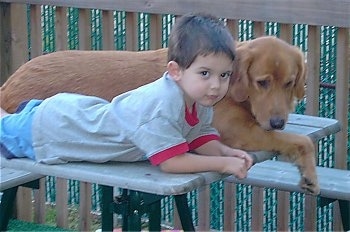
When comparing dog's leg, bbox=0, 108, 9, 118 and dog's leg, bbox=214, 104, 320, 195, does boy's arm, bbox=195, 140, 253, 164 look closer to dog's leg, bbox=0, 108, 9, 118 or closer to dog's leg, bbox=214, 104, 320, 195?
dog's leg, bbox=214, 104, 320, 195

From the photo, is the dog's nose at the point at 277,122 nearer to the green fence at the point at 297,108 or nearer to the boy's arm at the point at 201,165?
the boy's arm at the point at 201,165

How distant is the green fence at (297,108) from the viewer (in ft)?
14.9

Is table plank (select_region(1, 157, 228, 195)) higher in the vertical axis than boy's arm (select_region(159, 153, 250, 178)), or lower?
lower

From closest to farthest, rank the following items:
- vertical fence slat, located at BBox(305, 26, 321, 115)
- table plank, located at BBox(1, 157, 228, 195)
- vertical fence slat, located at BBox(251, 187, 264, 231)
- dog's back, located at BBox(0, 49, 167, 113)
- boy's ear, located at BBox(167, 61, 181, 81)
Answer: table plank, located at BBox(1, 157, 228, 195), boy's ear, located at BBox(167, 61, 181, 81), dog's back, located at BBox(0, 49, 167, 113), vertical fence slat, located at BBox(305, 26, 321, 115), vertical fence slat, located at BBox(251, 187, 264, 231)

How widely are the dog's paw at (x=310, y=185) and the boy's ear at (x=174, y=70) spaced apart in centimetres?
79

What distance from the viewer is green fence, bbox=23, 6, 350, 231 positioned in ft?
14.9

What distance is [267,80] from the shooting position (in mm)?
3412

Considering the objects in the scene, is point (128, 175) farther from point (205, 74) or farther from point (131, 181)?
point (205, 74)

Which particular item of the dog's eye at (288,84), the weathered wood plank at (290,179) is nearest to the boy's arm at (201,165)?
the dog's eye at (288,84)

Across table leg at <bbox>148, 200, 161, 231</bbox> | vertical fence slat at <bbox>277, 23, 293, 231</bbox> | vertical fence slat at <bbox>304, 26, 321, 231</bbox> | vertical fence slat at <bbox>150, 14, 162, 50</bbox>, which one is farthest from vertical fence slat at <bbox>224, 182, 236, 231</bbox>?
table leg at <bbox>148, 200, 161, 231</bbox>

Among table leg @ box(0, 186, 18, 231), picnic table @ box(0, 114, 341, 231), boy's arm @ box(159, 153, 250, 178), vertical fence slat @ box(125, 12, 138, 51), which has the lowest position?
table leg @ box(0, 186, 18, 231)

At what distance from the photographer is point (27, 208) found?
5.45 m

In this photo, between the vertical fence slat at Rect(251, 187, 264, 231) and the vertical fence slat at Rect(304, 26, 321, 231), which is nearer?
the vertical fence slat at Rect(304, 26, 321, 231)

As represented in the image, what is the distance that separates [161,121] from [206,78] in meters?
0.23
